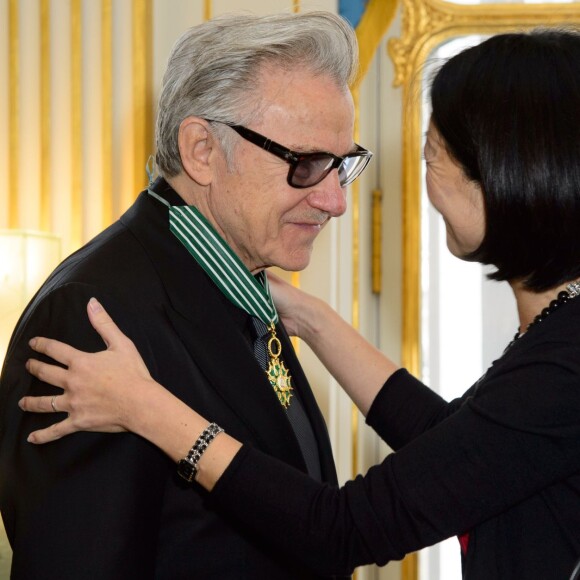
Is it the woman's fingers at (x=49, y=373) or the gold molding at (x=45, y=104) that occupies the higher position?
the gold molding at (x=45, y=104)

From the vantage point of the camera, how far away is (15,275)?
6.80ft

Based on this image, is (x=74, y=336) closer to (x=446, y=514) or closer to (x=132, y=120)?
(x=446, y=514)

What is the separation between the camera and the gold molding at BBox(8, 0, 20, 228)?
2404 mm

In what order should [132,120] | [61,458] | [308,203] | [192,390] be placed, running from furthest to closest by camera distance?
1. [132,120]
2. [308,203]
3. [192,390]
4. [61,458]

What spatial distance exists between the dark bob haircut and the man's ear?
0.32m

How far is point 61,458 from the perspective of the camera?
1094 mm

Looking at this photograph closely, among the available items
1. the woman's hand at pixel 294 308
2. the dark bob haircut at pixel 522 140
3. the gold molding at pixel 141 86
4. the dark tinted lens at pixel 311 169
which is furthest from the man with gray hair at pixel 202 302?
the gold molding at pixel 141 86

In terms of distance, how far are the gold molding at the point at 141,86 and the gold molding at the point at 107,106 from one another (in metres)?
0.06

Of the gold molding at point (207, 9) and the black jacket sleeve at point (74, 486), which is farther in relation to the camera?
the gold molding at point (207, 9)

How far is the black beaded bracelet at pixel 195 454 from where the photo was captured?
44.6 inches

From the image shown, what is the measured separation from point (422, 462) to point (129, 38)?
1.62 metres

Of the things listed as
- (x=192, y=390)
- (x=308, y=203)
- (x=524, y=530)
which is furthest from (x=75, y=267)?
(x=524, y=530)

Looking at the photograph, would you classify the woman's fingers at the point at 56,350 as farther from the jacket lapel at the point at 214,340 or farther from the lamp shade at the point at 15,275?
the lamp shade at the point at 15,275

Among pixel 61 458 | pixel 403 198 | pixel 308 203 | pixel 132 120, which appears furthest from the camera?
pixel 403 198
